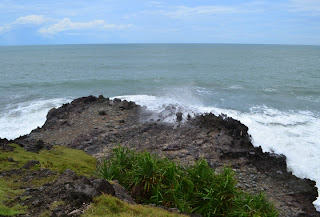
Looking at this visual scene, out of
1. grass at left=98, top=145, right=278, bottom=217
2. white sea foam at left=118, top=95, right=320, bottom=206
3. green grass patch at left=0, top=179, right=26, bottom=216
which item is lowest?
white sea foam at left=118, top=95, right=320, bottom=206

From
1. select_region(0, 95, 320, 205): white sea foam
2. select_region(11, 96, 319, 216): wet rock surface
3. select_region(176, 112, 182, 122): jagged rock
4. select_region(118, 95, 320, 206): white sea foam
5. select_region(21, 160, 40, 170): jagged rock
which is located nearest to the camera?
select_region(21, 160, 40, 170): jagged rock

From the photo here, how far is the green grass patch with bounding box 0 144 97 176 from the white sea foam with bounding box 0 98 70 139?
8293 millimetres

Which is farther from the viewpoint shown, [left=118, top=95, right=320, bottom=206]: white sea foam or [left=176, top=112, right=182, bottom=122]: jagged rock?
[left=176, top=112, right=182, bottom=122]: jagged rock

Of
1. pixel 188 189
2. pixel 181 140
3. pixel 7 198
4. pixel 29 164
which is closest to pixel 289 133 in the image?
pixel 181 140

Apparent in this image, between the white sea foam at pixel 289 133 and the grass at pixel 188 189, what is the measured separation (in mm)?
5623

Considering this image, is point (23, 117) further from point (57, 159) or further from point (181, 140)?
point (181, 140)

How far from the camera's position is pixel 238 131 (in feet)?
54.8

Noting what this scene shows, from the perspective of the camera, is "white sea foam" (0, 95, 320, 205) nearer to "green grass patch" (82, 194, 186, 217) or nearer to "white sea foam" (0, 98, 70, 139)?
→ "white sea foam" (0, 98, 70, 139)

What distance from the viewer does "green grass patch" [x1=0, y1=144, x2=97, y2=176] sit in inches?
440

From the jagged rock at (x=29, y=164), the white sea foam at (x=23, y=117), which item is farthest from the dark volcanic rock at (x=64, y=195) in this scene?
the white sea foam at (x=23, y=117)

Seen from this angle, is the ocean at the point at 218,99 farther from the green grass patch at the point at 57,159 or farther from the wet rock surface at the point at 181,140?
the green grass patch at the point at 57,159

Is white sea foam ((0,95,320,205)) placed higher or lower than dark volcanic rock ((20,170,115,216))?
lower

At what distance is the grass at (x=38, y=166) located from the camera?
730 centimetres

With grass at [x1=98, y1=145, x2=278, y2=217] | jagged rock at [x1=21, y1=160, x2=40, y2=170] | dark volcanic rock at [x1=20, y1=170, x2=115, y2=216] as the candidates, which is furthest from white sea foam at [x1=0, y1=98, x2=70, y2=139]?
grass at [x1=98, y1=145, x2=278, y2=217]
